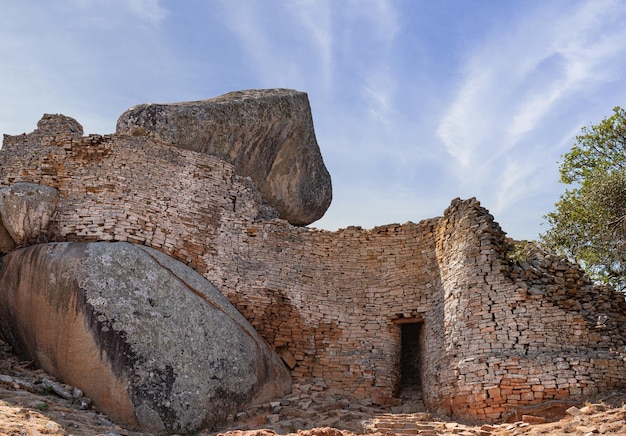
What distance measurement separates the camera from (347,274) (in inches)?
539

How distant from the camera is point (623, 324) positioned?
10547 millimetres

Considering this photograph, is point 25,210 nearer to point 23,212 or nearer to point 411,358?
point 23,212

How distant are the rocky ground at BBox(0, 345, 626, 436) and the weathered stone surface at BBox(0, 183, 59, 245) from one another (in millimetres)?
2241

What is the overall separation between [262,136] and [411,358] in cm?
801

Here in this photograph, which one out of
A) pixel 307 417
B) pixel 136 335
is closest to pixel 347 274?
pixel 307 417

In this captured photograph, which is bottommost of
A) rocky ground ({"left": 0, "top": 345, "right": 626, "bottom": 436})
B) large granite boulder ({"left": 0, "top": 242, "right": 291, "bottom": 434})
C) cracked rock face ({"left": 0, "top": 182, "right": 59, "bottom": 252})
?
rocky ground ({"left": 0, "top": 345, "right": 626, "bottom": 436})

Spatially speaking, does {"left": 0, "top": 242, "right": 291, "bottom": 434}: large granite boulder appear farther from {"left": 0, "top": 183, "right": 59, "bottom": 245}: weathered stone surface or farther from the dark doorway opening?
the dark doorway opening

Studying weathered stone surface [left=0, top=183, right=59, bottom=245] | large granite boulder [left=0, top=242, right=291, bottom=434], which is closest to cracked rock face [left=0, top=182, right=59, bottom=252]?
weathered stone surface [left=0, top=183, right=59, bottom=245]

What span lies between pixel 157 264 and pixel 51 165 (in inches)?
140

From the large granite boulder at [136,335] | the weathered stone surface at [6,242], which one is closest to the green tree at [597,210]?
the large granite boulder at [136,335]

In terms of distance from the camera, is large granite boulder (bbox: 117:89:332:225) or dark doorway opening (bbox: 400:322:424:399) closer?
dark doorway opening (bbox: 400:322:424:399)

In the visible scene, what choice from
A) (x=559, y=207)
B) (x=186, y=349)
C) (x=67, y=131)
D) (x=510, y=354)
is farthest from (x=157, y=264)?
(x=559, y=207)

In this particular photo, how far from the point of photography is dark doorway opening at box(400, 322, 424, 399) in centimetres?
1287

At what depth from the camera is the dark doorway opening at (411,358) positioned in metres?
12.9
